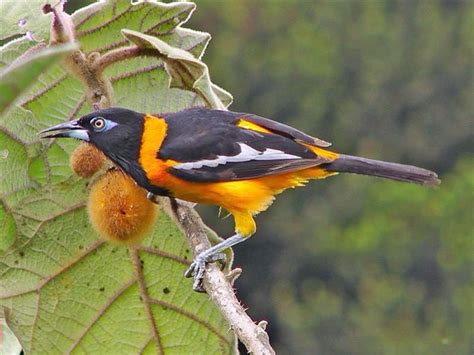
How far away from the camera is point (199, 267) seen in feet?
9.30

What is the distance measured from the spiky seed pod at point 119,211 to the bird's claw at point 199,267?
0.53 feet

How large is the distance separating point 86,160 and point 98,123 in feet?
0.34

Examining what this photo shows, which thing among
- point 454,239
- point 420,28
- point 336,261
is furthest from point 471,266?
point 420,28

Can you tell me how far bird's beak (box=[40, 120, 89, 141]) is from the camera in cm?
306

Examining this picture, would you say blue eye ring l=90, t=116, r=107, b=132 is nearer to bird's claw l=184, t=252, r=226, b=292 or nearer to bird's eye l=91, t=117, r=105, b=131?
bird's eye l=91, t=117, r=105, b=131

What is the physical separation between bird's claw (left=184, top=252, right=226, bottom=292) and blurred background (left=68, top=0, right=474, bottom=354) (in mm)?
23844

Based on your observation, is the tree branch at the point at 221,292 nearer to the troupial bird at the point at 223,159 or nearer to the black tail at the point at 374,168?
the troupial bird at the point at 223,159

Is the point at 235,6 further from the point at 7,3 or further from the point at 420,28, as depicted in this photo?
the point at 7,3

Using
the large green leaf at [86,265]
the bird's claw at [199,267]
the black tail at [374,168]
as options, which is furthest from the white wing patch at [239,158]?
the bird's claw at [199,267]

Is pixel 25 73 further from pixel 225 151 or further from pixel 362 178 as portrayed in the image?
pixel 362 178

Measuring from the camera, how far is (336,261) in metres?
33.2

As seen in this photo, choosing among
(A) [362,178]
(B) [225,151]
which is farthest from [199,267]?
A: (A) [362,178]

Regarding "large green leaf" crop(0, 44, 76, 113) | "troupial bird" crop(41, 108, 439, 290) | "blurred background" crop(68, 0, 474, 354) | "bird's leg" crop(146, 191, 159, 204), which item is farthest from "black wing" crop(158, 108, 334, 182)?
"blurred background" crop(68, 0, 474, 354)

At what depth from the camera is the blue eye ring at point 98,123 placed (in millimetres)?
3132
